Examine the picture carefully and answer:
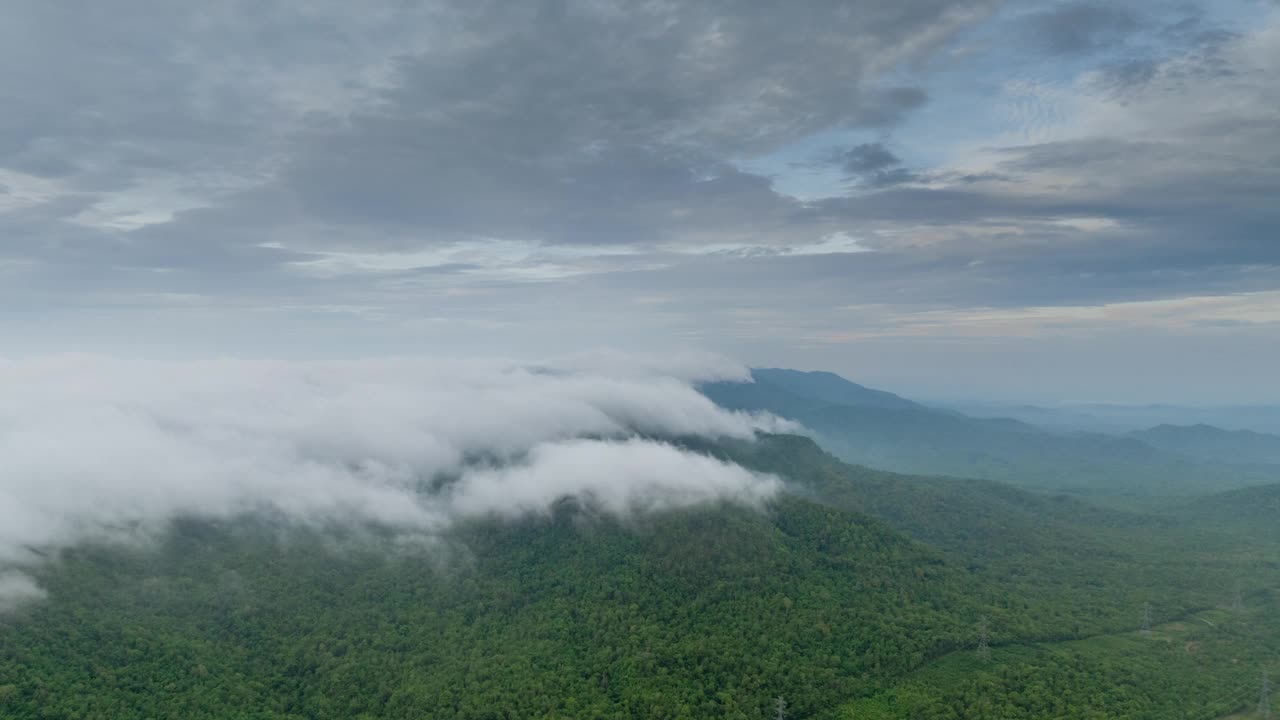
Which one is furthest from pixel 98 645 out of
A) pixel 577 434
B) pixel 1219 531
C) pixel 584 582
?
pixel 1219 531

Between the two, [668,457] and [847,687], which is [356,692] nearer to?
[847,687]

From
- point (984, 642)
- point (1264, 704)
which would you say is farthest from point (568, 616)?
point (1264, 704)

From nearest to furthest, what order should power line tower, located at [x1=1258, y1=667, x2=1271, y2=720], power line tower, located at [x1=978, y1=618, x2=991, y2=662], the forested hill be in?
1. power line tower, located at [x1=1258, y1=667, x2=1271, y2=720]
2. the forested hill
3. power line tower, located at [x1=978, y1=618, x2=991, y2=662]

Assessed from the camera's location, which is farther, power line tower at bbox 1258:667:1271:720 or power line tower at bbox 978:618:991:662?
power line tower at bbox 978:618:991:662

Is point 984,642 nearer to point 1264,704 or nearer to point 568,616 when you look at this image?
point 1264,704

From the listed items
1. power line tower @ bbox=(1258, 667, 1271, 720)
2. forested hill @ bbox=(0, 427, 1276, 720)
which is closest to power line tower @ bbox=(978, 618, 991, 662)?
forested hill @ bbox=(0, 427, 1276, 720)

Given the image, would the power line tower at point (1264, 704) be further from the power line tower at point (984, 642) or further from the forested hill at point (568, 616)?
the power line tower at point (984, 642)

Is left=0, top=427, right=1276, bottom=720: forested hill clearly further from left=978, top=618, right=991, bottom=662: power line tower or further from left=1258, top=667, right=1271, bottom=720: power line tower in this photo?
left=1258, top=667, right=1271, bottom=720: power line tower
